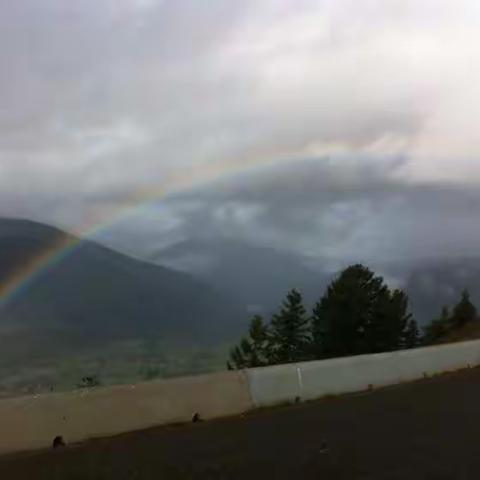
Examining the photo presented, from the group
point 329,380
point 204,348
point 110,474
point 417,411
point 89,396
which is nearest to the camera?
point 110,474

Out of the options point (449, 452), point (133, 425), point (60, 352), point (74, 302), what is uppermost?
point (74, 302)

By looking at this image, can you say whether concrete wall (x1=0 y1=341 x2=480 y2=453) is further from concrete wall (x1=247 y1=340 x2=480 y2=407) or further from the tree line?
the tree line

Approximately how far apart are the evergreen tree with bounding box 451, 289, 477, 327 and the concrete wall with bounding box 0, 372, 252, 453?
4482cm

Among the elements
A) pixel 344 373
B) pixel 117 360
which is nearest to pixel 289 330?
pixel 117 360

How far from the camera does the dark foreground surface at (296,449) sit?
9547 millimetres

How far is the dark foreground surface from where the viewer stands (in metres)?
9.55

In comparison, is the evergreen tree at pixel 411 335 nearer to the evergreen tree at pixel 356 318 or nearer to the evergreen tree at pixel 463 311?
the evergreen tree at pixel 356 318

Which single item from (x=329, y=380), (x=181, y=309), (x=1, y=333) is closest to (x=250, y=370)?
(x=329, y=380)

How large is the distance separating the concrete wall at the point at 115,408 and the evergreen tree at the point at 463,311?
44.8m

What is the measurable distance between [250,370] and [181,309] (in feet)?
379

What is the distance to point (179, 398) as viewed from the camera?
43.1 ft

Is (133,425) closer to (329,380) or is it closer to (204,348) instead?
(329,380)

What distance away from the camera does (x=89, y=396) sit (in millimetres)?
11859

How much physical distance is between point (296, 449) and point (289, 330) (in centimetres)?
9757
